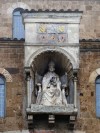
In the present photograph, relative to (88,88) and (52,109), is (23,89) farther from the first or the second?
(88,88)

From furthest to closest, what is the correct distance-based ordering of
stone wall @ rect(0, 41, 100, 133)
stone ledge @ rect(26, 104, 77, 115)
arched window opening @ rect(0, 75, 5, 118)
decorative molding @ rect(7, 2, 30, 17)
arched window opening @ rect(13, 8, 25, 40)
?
decorative molding @ rect(7, 2, 30, 17) < arched window opening @ rect(13, 8, 25, 40) < arched window opening @ rect(0, 75, 5, 118) < stone wall @ rect(0, 41, 100, 133) < stone ledge @ rect(26, 104, 77, 115)

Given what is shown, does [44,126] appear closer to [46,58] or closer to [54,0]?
[46,58]

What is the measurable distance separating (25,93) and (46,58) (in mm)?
1408

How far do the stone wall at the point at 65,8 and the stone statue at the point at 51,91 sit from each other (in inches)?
176

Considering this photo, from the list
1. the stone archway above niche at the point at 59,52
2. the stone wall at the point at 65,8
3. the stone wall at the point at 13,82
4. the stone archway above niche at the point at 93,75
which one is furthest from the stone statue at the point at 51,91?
the stone wall at the point at 65,8

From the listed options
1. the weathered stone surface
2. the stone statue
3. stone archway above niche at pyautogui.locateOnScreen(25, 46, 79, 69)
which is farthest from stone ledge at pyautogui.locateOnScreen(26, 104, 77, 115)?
stone archway above niche at pyautogui.locateOnScreen(25, 46, 79, 69)

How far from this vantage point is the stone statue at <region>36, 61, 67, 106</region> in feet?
105

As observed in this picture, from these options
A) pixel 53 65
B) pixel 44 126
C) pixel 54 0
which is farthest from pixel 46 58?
pixel 54 0

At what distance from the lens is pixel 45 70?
3294cm

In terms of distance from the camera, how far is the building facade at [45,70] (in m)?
32.1

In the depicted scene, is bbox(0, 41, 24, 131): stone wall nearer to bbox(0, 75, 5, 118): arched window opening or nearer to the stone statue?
bbox(0, 75, 5, 118): arched window opening

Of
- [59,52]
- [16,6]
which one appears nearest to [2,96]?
[59,52]

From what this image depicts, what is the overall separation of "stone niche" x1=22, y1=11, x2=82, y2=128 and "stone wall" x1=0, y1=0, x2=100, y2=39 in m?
4.43

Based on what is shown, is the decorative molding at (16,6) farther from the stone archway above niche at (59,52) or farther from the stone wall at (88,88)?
Answer: the stone archway above niche at (59,52)
